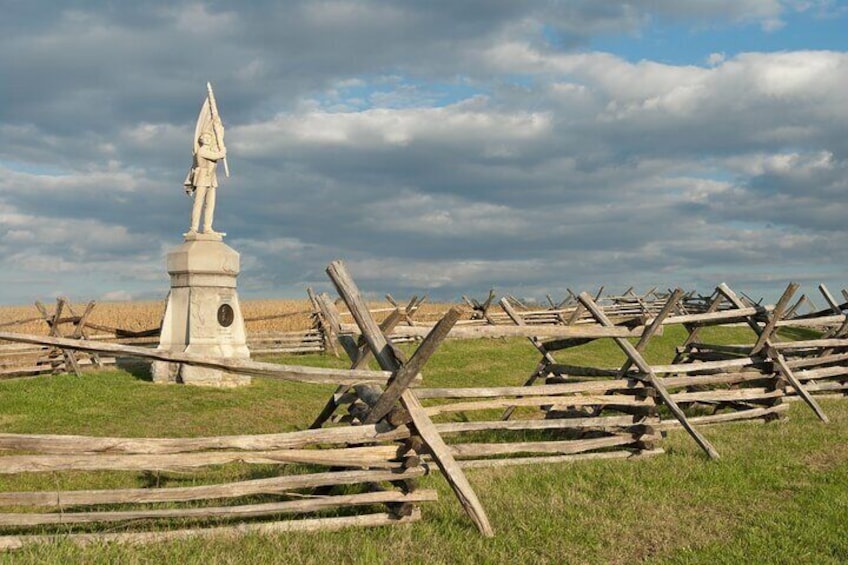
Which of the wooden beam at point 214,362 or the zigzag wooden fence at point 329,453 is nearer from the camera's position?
the wooden beam at point 214,362

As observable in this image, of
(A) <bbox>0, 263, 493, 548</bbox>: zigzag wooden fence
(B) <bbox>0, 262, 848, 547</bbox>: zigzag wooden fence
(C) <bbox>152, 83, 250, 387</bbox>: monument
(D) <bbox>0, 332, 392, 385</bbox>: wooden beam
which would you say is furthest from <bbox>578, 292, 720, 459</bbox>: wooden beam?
(C) <bbox>152, 83, 250, 387</bbox>: monument

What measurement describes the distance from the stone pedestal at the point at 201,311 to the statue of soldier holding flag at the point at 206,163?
0.48 metres

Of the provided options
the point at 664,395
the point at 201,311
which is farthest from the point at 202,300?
the point at 664,395

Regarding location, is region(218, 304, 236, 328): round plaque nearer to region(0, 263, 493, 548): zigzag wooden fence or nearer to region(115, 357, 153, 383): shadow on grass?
region(115, 357, 153, 383): shadow on grass

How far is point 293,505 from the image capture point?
213 inches

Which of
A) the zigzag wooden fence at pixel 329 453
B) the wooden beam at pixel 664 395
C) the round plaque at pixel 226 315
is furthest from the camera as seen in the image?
the round plaque at pixel 226 315

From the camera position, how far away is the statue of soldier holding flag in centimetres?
1463

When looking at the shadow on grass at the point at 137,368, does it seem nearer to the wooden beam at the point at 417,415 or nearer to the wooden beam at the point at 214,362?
the wooden beam at the point at 417,415

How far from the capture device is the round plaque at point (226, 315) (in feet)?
46.9

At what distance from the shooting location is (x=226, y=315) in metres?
14.4

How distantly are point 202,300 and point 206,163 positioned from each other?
2.90 meters

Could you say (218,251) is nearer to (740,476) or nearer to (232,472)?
(232,472)

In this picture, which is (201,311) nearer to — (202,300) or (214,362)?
(202,300)

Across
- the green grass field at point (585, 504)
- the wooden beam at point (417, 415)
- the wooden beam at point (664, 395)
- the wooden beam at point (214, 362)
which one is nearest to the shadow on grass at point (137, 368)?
the green grass field at point (585, 504)
